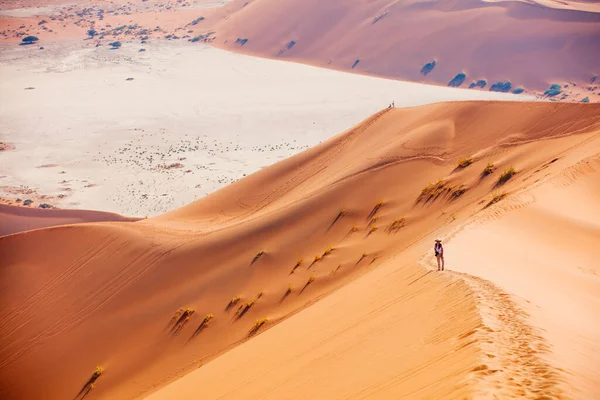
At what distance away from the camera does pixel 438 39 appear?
5028 cm

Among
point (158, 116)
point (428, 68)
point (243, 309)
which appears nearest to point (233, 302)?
point (243, 309)

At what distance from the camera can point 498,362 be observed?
18.7 feet

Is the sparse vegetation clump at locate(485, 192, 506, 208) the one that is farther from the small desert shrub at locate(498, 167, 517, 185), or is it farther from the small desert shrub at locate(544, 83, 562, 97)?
the small desert shrub at locate(544, 83, 562, 97)

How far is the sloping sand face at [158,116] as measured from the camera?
2900 centimetres

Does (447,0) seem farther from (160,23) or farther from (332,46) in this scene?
(160,23)

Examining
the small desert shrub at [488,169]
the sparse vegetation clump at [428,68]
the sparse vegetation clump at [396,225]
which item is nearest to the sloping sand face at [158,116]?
the sparse vegetation clump at [428,68]

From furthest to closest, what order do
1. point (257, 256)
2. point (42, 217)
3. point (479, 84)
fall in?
point (479, 84) < point (42, 217) < point (257, 256)

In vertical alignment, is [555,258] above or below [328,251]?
above

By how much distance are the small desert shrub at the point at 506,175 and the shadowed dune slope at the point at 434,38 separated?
100ft

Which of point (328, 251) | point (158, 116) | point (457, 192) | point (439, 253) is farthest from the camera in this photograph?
point (158, 116)

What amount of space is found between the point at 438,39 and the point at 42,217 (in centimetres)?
3843

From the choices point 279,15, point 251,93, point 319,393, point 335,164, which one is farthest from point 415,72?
point 319,393

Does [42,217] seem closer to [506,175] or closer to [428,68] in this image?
[506,175]

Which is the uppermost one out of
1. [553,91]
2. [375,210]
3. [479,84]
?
[375,210]
